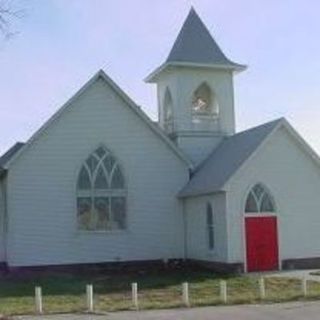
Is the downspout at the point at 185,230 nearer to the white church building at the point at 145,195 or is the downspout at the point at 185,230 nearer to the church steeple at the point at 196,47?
the white church building at the point at 145,195

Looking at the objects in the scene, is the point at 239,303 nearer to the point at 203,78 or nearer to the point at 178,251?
the point at 178,251

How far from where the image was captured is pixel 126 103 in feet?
123

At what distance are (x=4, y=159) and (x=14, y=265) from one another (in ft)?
17.5

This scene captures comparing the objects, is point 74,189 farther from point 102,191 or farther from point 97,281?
point 97,281

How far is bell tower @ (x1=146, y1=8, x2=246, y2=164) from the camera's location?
40656 millimetres

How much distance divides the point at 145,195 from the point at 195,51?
8085mm

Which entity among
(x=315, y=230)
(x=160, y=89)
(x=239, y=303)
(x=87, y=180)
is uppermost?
(x=160, y=89)

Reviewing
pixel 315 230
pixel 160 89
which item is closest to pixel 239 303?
pixel 315 230

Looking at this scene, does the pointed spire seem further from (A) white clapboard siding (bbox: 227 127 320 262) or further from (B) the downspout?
(A) white clapboard siding (bbox: 227 127 320 262)

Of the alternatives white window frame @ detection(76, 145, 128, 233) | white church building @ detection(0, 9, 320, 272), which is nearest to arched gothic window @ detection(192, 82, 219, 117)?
white church building @ detection(0, 9, 320, 272)

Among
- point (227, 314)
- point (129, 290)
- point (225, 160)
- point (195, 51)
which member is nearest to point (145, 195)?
point (225, 160)

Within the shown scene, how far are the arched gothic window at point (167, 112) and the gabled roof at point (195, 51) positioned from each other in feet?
4.00

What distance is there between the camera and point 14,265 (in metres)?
35.9

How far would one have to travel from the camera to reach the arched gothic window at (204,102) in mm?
41531
